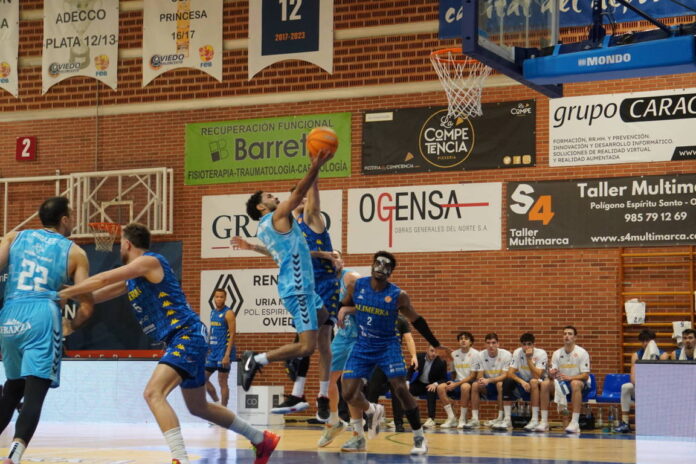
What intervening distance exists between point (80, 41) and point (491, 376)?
10.9 m

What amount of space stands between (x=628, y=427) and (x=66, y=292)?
1079cm

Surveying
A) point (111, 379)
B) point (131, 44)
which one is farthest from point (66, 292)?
point (131, 44)

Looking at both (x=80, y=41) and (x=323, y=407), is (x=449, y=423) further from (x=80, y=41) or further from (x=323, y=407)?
(x=80, y=41)

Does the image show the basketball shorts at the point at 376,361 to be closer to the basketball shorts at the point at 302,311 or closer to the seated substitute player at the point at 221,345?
the basketball shorts at the point at 302,311

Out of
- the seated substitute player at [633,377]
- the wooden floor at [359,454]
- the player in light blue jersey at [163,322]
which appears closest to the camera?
the player in light blue jersey at [163,322]

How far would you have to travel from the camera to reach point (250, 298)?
19531 mm

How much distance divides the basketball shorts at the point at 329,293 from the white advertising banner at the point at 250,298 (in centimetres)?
866

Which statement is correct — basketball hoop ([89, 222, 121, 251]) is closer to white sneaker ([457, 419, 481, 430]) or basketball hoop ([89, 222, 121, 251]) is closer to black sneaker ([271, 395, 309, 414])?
white sneaker ([457, 419, 481, 430])

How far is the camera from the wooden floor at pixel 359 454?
9930mm

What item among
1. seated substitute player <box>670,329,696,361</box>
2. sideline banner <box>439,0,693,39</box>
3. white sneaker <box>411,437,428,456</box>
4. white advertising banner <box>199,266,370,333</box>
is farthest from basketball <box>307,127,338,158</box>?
white advertising banner <box>199,266,370,333</box>

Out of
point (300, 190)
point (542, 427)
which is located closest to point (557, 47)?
point (300, 190)

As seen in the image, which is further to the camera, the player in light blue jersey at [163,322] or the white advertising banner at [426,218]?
the white advertising banner at [426,218]

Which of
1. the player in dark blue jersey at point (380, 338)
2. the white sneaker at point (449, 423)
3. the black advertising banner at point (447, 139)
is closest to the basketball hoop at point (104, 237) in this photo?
the black advertising banner at point (447, 139)

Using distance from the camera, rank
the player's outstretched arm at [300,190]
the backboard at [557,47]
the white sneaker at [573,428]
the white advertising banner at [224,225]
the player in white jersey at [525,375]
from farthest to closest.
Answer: the white advertising banner at [224,225] < the player in white jersey at [525,375] < the white sneaker at [573,428] < the backboard at [557,47] < the player's outstretched arm at [300,190]
